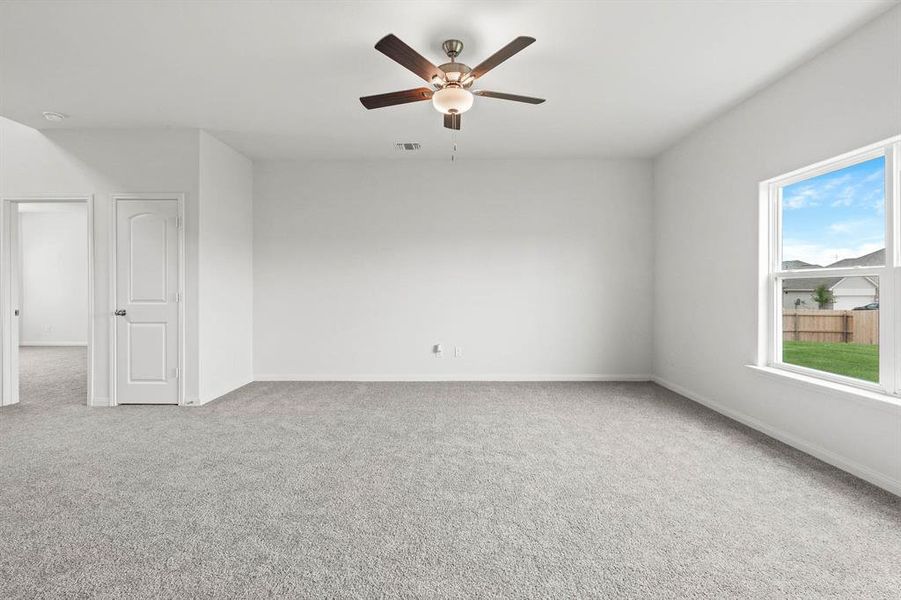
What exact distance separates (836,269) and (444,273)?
3.77 m

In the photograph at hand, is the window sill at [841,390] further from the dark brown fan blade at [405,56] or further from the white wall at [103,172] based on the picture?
the white wall at [103,172]

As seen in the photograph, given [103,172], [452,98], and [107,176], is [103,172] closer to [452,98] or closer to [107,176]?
[107,176]

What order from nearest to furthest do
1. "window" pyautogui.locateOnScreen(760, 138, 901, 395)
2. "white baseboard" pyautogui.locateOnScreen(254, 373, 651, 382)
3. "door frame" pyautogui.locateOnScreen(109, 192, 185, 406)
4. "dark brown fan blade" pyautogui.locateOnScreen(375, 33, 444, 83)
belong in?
"dark brown fan blade" pyautogui.locateOnScreen(375, 33, 444, 83) < "window" pyautogui.locateOnScreen(760, 138, 901, 395) < "door frame" pyautogui.locateOnScreen(109, 192, 185, 406) < "white baseboard" pyautogui.locateOnScreen(254, 373, 651, 382)

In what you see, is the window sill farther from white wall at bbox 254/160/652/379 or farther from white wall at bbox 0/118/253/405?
white wall at bbox 0/118/253/405

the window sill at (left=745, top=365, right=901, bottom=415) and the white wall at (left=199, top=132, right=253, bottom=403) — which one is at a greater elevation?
the white wall at (left=199, top=132, right=253, bottom=403)

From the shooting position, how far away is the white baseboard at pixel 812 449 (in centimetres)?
244

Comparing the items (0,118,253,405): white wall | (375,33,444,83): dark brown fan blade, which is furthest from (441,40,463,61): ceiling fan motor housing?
(0,118,253,405): white wall

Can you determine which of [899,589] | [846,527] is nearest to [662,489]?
[846,527]

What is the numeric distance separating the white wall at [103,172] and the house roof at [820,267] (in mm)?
5504

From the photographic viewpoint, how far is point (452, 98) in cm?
275

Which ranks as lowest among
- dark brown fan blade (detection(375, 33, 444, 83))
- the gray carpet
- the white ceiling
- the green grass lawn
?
the gray carpet

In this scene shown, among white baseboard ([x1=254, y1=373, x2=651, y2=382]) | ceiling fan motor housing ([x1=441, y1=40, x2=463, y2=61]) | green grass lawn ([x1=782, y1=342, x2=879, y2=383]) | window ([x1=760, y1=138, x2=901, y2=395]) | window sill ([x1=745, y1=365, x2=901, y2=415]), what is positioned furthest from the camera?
white baseboard ([x1=254, y1=373, x2=651, y2=382])

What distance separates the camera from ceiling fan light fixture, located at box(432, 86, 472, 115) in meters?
2.74

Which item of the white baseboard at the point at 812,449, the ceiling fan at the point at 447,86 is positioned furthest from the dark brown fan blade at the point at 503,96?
the white baseboard at the point at 812,449
